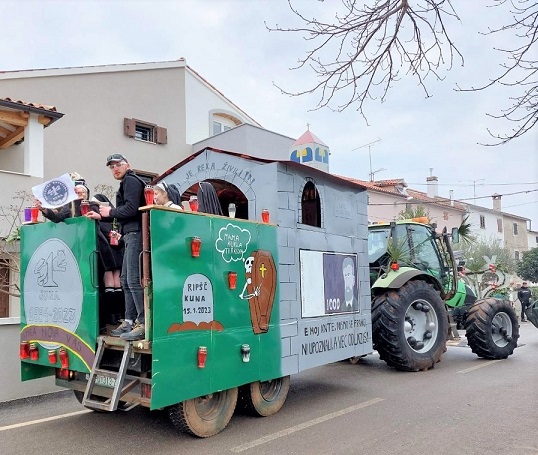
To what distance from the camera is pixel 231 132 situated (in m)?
16.0

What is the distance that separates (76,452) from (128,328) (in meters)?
1.19

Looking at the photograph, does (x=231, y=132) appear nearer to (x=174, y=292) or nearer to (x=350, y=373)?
(x=350, y=373)

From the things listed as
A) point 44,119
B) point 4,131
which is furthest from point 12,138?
point 44,119

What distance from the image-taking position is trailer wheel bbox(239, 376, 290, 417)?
5.33 meters

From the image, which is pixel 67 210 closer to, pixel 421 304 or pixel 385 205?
pixel 421 304

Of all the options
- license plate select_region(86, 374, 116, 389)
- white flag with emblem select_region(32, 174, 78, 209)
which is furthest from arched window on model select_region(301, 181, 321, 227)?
license plate select_region(86, 374, 116, 389)

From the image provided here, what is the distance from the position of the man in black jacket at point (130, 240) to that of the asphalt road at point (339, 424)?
3.87 ft

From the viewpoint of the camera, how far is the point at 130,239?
15.2 feet

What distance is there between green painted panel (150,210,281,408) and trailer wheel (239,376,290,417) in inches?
10.0

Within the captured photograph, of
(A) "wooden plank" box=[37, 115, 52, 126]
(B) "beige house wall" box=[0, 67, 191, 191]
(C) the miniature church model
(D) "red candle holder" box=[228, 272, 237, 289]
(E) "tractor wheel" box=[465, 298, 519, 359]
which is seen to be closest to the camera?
(D) "red candle holder" box=[228, 272, 237, 289]

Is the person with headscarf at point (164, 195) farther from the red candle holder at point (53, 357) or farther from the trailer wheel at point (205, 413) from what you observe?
the trailer wheel at point (205, 413)

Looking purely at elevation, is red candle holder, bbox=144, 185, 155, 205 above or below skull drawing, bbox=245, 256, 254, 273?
above

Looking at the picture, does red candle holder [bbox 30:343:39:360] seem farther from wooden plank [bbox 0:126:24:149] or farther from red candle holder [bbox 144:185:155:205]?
wooden plank [bbox 0:126:24:149]

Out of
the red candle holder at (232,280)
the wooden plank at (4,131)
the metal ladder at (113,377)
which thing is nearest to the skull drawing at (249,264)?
the red candle holder at (232,280)
